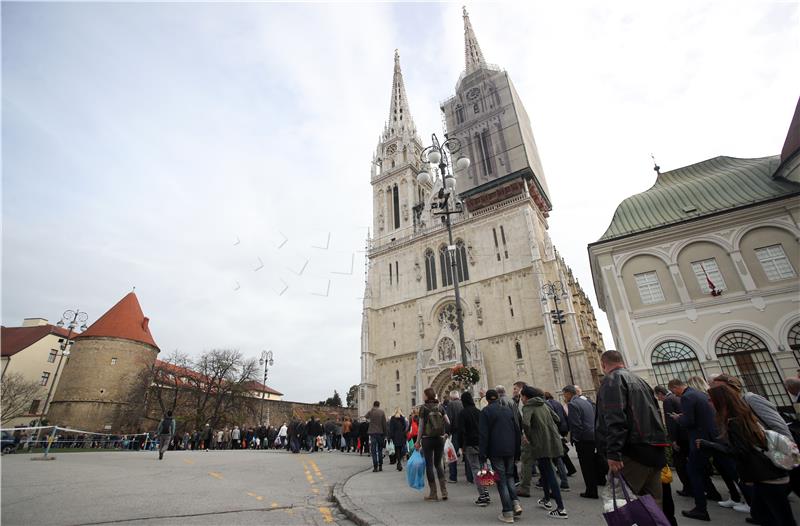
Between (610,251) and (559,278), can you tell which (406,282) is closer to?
(559,278)

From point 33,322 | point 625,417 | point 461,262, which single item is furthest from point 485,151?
point 33,322

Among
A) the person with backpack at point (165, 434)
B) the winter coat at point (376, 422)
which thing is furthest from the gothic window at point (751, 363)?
the person with backpack at point (165, 434)

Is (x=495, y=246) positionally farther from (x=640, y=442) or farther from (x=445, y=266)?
(x=640, y=442)

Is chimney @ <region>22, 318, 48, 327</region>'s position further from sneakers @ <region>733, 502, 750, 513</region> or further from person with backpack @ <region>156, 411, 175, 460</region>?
sneakers @ <region>733, 502, 750, 513</region>

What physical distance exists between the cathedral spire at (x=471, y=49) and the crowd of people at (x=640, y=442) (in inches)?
1779

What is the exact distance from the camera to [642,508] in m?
2.76

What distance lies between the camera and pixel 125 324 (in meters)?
37.0

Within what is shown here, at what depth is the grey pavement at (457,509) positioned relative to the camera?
4.68 meters

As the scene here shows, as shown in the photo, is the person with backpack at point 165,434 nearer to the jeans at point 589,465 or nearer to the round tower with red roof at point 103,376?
the jeans at point 589,465

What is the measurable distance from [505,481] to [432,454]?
1505 millimetres

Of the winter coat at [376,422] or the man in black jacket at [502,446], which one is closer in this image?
the man in black jacket at [502,446]

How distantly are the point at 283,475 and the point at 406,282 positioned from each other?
2591 cm

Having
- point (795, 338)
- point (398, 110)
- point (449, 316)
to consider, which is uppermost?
point (398, 110)

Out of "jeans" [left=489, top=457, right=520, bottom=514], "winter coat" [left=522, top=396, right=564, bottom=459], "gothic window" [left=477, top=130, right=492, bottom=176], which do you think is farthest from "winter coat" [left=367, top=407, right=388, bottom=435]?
"gothic window" [left=477, top=130, right=492, bottom=176]
